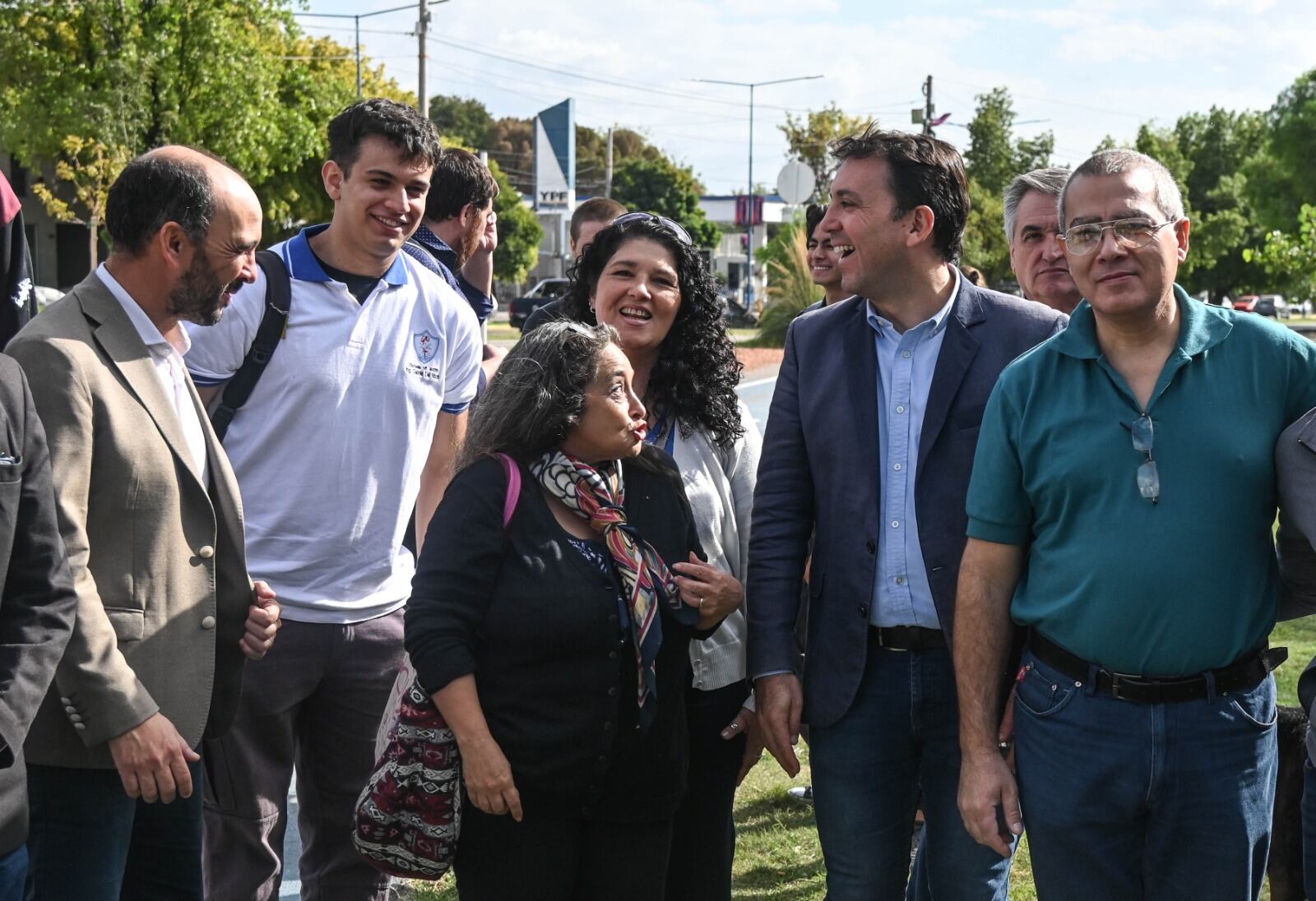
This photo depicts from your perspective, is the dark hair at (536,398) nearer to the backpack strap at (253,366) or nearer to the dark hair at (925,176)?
the backpack strap at (253,366)

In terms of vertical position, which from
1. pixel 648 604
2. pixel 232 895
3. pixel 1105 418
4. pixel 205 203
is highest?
pixel 205 203

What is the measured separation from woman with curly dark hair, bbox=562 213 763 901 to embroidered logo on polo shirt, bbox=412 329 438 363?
41 cm

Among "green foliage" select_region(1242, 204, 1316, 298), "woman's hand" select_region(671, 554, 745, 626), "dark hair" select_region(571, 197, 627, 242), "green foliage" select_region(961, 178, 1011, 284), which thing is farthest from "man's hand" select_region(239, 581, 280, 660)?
"green foliage" select_region(961, 178, 1011, 284)

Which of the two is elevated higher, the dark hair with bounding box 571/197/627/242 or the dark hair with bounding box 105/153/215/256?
the dark hair with bounding box 571/197/627/242

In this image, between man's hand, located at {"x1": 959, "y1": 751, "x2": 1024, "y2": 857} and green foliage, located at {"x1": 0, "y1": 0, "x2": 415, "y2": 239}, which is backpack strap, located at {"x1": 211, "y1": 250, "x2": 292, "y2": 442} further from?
green foliage, located at {"x1": 0, "y1": 0, "x2": 415, "y2": 239}

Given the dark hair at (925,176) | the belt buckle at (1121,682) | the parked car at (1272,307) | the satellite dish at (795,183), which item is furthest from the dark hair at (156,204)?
the parked car at (1272,307)

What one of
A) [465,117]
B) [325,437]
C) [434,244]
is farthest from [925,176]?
[465,117]

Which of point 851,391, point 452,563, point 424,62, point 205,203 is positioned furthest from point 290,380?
point 424,62

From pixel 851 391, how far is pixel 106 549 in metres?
1.81

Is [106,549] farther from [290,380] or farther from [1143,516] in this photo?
[1143,516]

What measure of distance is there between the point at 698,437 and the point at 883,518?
60 centimetres

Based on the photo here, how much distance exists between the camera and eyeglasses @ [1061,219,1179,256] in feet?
9.75

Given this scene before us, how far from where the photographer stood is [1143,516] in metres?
2.87

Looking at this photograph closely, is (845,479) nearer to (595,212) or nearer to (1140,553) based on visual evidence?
(1140,553)
